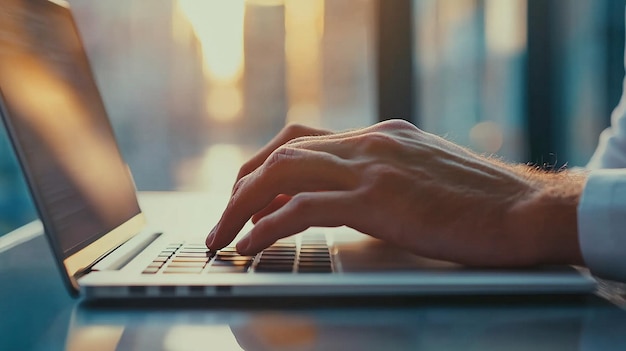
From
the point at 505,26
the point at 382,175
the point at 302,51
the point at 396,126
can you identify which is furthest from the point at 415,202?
the point at 505,26

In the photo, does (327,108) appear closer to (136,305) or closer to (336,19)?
(336,19)

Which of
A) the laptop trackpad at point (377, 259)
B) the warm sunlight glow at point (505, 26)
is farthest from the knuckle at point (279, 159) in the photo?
the warm sunlight glow at point (505, 26)

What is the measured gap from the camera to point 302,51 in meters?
2.28

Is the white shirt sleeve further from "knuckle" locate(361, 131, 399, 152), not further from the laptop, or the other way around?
"knuckle" locate(361, 131, 399, 152)

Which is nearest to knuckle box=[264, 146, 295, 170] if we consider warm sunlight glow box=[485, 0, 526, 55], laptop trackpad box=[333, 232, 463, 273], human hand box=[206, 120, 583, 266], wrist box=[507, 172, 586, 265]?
human hand box=[206, 120, 583, 266]

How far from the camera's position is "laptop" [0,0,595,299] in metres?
0.49

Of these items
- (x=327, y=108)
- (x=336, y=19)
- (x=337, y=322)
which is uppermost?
(x=336, y=19)

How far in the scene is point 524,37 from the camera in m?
2.37

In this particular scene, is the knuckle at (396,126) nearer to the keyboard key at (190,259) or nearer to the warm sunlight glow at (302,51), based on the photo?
the keyboard key at (190,259)

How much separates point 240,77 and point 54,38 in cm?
150

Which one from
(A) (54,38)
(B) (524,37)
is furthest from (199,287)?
(B) (524,37)

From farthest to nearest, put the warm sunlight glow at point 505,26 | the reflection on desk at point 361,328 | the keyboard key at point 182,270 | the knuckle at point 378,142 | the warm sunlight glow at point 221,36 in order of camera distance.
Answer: the warm sunlight glow at point 505,26 → the warm sunlight glow at point 221,36 → the knuckle at point 378,142 → the keyboard key at point 182,270 → the reflection on desk at point 361,328

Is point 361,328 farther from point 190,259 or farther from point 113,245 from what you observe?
point 113,245

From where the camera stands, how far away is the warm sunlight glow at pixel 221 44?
7.29 feet
